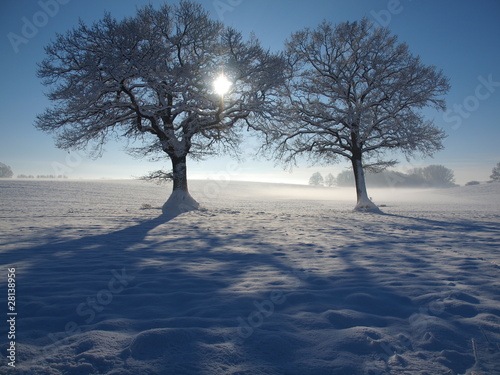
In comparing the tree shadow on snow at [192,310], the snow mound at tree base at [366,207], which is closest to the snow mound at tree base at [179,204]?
the tree shadow on snow at [192,310]

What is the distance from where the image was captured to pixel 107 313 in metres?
2.69

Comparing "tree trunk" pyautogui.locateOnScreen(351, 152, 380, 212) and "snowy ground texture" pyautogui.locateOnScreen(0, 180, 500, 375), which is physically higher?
"tree trunk" pyautogui.locateOnScreen(351, 152, 380, 212)

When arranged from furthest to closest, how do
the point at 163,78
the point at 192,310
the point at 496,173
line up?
the point at 496,173 < the point at 163,78 < the point at 192,310

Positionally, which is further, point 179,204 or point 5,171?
point 5,171

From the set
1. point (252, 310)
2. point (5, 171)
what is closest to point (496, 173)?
point (252, 310)

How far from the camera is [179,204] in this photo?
46.5 ft

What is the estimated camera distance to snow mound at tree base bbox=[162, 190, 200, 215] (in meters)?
13.9

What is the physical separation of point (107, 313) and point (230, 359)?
1.49m

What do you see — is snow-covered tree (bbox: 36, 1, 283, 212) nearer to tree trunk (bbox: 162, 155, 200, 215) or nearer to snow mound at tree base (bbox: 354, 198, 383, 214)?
tree trunk (bbox: 162, 155, 200, 215)

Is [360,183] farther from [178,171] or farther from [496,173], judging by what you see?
[496,173]

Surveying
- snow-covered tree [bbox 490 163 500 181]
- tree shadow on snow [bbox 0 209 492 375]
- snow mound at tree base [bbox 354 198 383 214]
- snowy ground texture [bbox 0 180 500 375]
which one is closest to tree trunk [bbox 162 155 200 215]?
snowy ground texture [bbox 0 180 500 375]

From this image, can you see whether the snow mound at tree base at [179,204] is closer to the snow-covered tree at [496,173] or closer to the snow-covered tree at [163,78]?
the snow-covered tree at [163,78]

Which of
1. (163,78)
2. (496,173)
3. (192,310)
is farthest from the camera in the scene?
(496,173)

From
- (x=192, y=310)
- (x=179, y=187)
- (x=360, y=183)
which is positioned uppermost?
(x=360, y=183)
